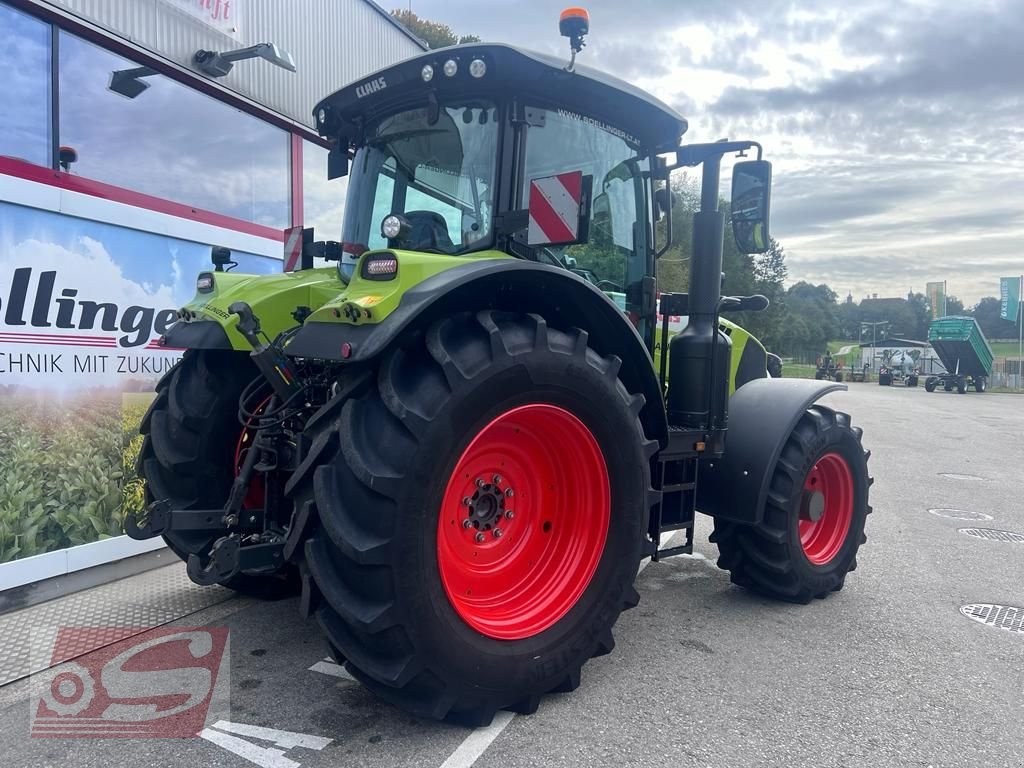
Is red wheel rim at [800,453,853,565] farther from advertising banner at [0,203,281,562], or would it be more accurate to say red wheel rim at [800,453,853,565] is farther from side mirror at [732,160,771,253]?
advertising banner at [0,203,281,562]

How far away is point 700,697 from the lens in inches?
118

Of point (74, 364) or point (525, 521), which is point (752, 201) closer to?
point (525, 521)

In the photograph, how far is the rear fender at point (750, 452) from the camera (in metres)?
3.86

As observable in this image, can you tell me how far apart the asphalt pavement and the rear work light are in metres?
1.64

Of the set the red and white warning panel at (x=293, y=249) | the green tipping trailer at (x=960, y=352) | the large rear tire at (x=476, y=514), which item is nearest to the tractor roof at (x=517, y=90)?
the red and white warning panel at (x=293, y=249)

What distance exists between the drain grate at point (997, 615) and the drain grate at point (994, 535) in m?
1.92

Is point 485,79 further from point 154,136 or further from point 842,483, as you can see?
point 154,136

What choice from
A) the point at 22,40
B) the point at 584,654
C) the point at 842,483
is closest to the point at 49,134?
the point at 22,40

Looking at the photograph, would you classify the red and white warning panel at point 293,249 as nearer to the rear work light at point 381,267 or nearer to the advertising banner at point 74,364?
the advertising banner at point 74,364

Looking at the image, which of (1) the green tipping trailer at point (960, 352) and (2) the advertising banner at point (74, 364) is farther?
(1) the green tipping trailer at point (960, 352)

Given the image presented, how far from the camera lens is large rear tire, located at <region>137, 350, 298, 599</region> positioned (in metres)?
3.54

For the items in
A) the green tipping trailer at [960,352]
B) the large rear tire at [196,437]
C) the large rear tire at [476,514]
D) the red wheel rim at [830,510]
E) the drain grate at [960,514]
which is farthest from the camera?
→ the green tipping trailer at [960,352]

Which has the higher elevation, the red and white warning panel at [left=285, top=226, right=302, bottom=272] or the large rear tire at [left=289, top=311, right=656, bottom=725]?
the red and white warning panel at [left=285, top=226, right=302, bottom=272]

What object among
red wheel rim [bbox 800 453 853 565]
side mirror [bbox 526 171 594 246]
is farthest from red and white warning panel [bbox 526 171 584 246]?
red wheel rim [bbox 800 453 853 565]
